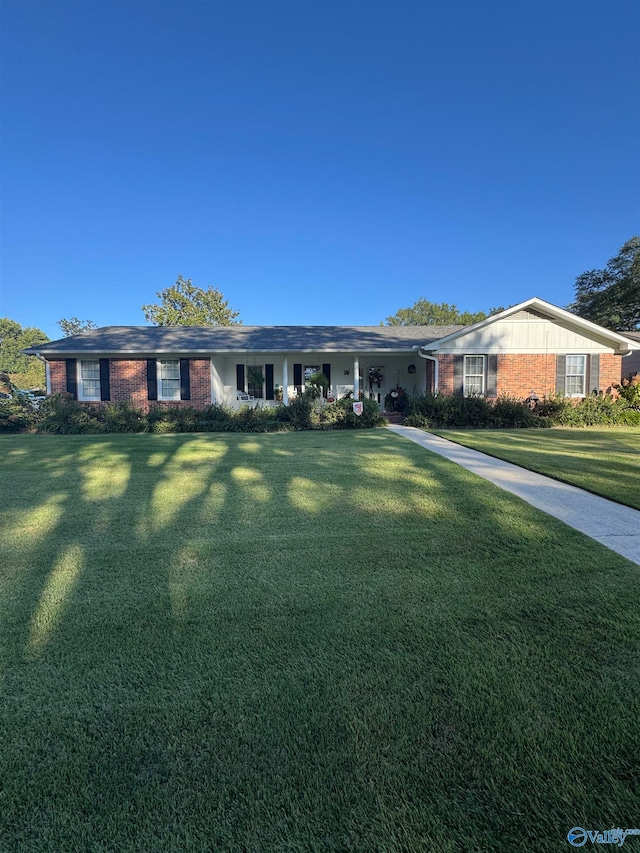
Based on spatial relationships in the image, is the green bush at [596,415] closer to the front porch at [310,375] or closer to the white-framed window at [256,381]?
the front porch at [310,375]

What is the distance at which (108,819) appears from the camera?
1.60 m

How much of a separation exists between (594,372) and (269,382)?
1228 cm

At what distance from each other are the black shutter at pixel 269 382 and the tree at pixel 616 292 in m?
24.1

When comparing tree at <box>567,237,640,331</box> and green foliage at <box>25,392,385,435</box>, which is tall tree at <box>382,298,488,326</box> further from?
green foliage at <box>25,392,385,435</box>

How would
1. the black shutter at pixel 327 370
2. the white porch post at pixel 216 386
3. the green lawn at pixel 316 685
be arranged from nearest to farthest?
the green lawn at pixel 316 685
the white porch post at pixel 216 386
the black shutter at pixel 327 370

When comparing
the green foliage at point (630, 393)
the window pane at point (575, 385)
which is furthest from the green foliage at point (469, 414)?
the green foliage at point (630, 393)

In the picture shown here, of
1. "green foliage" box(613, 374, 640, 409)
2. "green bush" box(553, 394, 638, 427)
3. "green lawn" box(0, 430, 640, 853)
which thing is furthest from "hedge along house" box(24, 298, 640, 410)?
"green lawn" box(0, 430, 640, 853)

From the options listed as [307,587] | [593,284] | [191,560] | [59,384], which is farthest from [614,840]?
[593,284]

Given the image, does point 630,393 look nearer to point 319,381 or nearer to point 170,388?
point 319,381

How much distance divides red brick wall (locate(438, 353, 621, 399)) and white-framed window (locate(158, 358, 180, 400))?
9720mm

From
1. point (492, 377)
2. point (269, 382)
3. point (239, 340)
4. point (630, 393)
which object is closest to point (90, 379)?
point (239, 340)

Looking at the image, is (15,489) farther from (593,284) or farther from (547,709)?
(593,284)

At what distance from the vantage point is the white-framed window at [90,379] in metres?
16.5

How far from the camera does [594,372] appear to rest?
15.9 m
